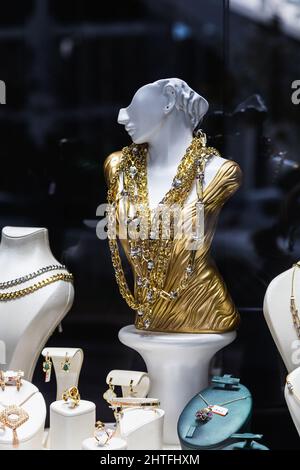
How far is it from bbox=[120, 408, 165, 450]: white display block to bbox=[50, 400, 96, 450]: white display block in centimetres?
7

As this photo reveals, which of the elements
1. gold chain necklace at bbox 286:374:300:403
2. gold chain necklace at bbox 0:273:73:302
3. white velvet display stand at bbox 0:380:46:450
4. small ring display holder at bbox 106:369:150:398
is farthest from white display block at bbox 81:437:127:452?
gold chain necklace at bbox 0:273:73:302

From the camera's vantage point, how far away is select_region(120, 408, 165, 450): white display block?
1.73 meters

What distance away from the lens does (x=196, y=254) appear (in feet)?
6.51

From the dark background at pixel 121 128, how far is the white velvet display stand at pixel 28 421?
0.43 m

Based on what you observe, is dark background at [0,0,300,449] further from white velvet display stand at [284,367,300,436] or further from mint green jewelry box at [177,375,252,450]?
white velvet display stand at [284,367,300,436]

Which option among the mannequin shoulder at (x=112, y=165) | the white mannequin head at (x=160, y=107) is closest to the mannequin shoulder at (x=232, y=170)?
the white mannequin head at (x=160, y=107)

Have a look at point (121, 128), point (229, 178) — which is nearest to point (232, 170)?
point (229, 178)

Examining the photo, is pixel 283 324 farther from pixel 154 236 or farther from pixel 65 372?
pixel 65 372

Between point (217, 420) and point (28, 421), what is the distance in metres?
0.40

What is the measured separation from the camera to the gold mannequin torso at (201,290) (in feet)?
6.49

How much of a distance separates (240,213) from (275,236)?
0.38 feet

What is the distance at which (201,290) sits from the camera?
200cm
